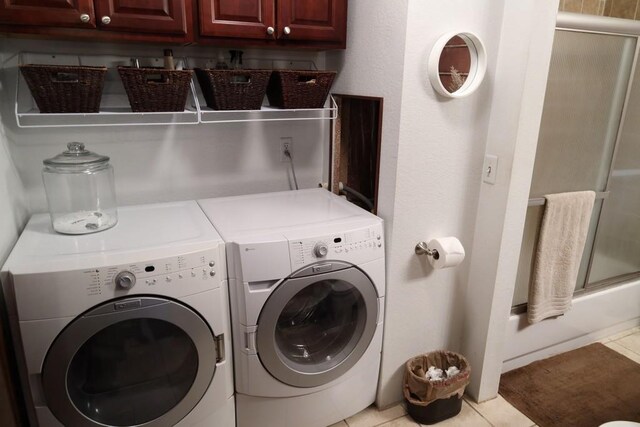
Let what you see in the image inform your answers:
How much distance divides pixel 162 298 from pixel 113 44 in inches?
42.9

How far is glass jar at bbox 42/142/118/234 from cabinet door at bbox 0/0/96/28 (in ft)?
1.40

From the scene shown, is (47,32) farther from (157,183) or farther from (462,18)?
(462,18)

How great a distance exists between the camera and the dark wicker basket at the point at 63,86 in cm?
141

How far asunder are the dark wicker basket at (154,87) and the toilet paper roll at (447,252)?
117cm

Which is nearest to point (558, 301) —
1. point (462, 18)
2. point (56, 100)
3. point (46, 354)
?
point (462, 18)

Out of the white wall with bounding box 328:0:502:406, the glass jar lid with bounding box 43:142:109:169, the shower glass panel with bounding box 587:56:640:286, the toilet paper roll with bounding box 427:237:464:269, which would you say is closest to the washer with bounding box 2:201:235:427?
the glass jar lid with bounding box 43:142:109:169

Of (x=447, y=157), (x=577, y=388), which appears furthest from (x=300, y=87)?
(x=577, y=388)

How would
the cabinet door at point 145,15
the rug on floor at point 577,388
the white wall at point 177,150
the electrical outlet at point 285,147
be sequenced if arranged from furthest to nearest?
the electrical outlet at point 285,147 → the rug on floor at point 577,388 → the white wall at point 177,150 → the cabinet door at point 145,15

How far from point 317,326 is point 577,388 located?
55.1 inches

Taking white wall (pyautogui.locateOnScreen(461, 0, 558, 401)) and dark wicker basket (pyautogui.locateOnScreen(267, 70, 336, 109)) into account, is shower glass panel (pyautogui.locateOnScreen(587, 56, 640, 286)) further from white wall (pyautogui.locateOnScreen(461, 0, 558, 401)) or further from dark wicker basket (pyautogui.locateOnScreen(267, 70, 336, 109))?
dark wicker basket (pyautogui.locateOnScreen(267, 70, 336, 109))

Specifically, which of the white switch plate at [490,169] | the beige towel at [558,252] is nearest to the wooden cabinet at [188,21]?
the white switch plate at [490,169]

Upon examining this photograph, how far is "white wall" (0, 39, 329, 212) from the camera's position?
1740 millimetres

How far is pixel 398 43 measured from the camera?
5.32 feet

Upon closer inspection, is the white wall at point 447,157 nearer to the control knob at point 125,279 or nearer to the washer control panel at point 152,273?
the washer control panel at point 152,273
